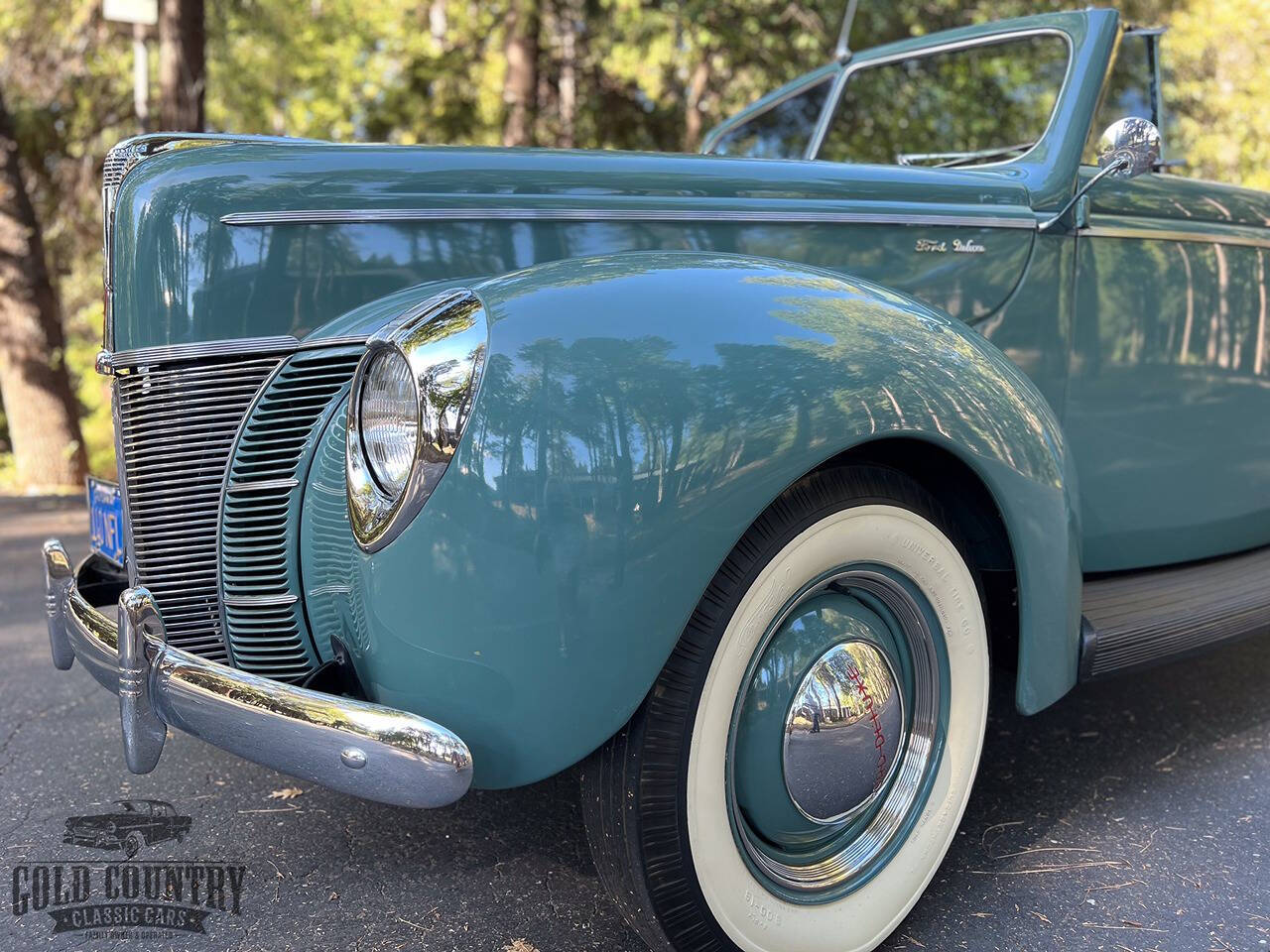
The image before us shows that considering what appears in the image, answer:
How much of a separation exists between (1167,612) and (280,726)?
1.88 m

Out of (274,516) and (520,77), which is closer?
(274,516)

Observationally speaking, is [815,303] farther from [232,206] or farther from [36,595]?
[36,595]

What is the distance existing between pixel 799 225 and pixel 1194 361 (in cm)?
121

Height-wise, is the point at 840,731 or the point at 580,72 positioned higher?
the point at 580,72

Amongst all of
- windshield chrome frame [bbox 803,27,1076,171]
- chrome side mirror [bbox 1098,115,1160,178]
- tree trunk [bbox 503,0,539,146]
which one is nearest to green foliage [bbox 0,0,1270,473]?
tree trunk [bbox 503,0,539,146]

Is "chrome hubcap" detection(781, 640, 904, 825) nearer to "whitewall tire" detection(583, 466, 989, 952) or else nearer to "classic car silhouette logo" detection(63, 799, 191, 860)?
"whitewall tire" detection(583, 466, 989, 952)

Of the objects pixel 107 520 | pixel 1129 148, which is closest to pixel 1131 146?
pixel 1129 148

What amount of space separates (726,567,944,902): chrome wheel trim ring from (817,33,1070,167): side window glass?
1.55 metres

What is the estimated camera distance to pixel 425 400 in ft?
4.67

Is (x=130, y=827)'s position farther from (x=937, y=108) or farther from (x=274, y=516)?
(x=937, y=108)

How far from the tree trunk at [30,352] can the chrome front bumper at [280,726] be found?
22.0ft

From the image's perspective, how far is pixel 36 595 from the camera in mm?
4230

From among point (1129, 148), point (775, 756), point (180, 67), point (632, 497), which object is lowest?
point (775, 756)

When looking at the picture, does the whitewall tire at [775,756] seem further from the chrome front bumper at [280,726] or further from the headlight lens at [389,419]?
the headlight lens at [389,419]
